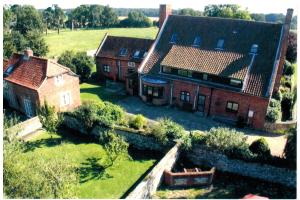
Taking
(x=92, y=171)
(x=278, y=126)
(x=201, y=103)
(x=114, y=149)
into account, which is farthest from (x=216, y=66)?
(x=92, y=171)

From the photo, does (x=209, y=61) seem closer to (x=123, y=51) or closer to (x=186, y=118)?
(x=186, y=118)

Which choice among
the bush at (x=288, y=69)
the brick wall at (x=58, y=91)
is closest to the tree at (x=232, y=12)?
the bush at (x=288, y=69)

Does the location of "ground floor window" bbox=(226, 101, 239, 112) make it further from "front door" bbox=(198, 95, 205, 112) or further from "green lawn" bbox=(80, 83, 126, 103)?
"green lawn" bbox=(80, 83, 126, 103)

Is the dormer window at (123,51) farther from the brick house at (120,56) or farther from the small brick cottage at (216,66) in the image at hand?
the small brick cottage at (216,66)

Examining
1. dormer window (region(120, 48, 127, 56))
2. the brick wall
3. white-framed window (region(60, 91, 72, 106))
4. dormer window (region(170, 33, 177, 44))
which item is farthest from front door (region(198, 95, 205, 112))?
dormer window (region(120, 48, 127, 56))

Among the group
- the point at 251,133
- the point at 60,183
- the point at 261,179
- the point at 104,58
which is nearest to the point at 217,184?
the point at 261,179

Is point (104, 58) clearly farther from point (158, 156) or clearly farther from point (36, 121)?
point (158, 156)

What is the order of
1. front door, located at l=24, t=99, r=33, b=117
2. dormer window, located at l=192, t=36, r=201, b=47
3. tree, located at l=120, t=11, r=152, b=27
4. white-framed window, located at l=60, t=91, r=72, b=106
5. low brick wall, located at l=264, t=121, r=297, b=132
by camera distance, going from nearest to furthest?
low brick wall, located at l=264, t=121, r=297, b=132 < front door, located at l=24, t=99, r=33, b=117 < white-framed window, located at l=60, t=91, r=72, b=106 < dormer window, located at l=192, t=36, r=201, b=47 < tree, located at l=120, t=11, r=152, b=27
